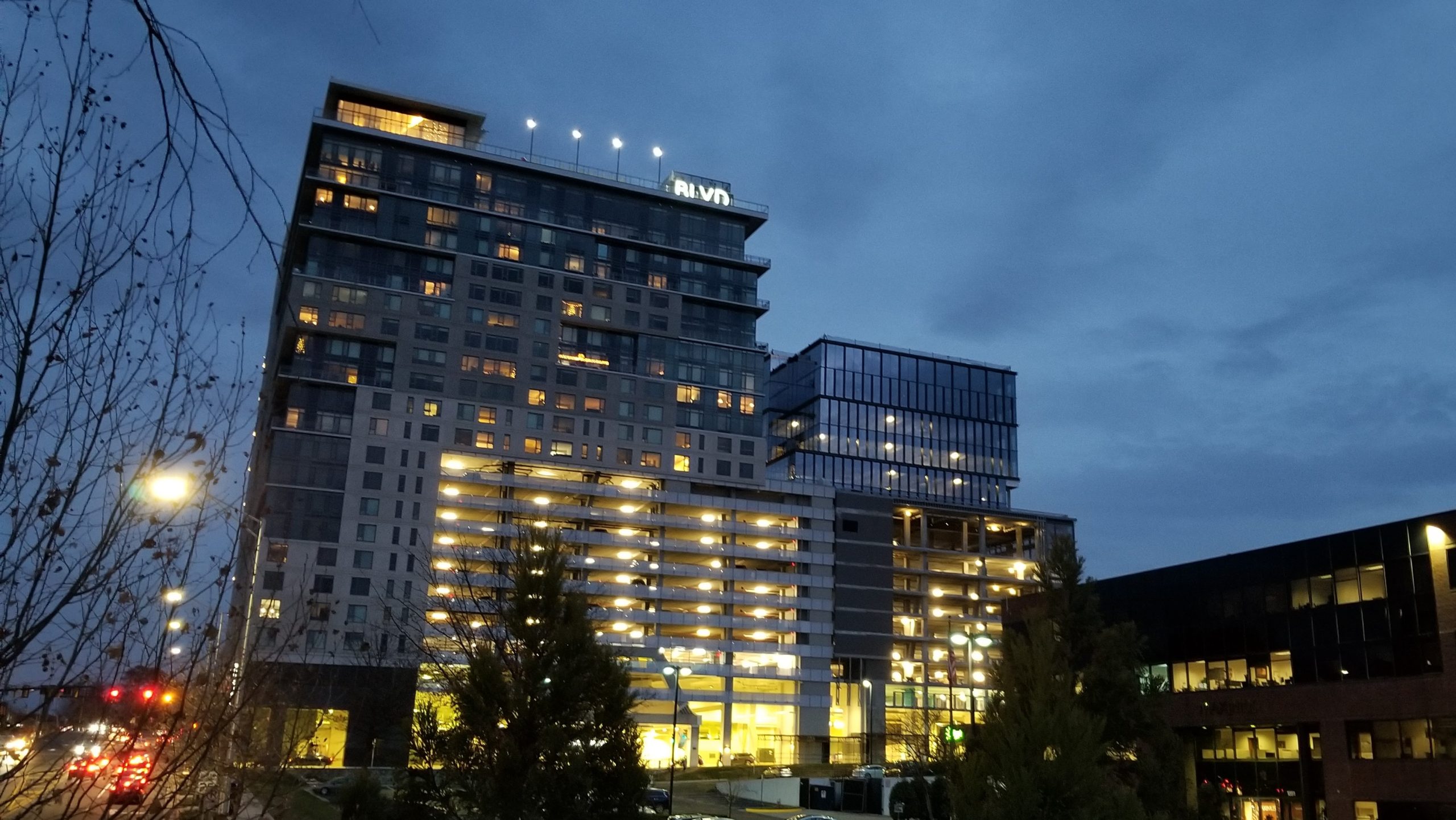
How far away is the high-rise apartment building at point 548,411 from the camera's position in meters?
121

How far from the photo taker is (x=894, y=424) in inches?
6757

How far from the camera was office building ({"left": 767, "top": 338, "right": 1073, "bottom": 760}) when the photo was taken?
5374 inches

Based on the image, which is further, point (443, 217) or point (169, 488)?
point (443, 217)

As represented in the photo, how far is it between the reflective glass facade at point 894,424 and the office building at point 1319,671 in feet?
330

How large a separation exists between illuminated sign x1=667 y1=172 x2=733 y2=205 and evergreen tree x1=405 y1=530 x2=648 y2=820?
121109mm

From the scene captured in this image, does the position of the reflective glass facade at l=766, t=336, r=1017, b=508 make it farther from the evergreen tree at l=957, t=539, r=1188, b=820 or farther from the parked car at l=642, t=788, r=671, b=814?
the evergreen tree at l=957, t=539, r=1188, b=820

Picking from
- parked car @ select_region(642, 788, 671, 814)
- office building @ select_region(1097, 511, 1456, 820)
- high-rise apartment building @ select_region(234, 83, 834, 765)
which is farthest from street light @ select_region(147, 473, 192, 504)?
high-rise apartment building @ select_region(234, 83, 834, 765)

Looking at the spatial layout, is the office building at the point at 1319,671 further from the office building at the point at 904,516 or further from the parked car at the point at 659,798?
the office building at the point at 904,516

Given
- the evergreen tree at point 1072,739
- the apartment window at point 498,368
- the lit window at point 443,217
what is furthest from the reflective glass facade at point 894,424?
the evergreen tree at point 1072,739

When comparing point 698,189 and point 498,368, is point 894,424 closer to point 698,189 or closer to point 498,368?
point 698,189

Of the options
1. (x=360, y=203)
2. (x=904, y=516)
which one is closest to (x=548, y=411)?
(x=360, y=203)

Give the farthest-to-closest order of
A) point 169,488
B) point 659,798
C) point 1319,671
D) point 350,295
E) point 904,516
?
point 904,516, point 350,295, point 659,798, point 1319,671, point 169,488

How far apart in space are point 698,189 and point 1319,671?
107m

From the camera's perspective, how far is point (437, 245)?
130125 mm
